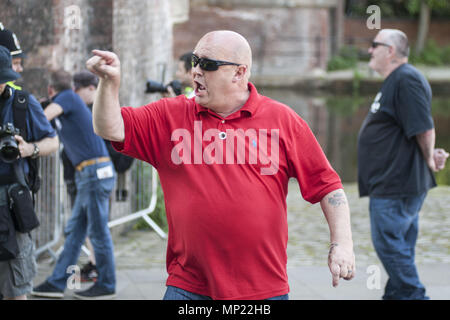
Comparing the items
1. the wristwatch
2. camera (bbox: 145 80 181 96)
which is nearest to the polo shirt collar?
the wristwatch

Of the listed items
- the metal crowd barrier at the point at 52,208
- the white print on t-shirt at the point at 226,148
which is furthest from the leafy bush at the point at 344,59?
the white print on t-shirt at the point at 226,148

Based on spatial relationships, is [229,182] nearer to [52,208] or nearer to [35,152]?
[35,152]

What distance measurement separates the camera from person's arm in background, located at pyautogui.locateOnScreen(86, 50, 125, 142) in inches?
128

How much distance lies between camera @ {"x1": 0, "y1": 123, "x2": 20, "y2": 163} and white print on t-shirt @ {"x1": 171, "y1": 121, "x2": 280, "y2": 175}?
1353mm

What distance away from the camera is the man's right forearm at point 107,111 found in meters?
3.34

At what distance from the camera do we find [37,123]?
16.5ft

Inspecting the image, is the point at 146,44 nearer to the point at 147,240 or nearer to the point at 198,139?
the point at 147,240

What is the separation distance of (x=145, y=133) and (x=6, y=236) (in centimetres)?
150

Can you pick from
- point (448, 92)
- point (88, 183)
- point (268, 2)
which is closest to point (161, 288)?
point (88, 183)

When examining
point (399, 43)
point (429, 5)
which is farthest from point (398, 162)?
point (429, 5)

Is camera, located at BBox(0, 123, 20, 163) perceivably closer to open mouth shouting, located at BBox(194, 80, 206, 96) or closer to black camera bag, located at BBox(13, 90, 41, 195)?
black camera bag, located at BBox(13, 90, 41, 195)

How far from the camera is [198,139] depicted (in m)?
3.59

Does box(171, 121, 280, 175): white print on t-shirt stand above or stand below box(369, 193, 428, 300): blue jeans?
above

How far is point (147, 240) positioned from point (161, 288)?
1.88 m
